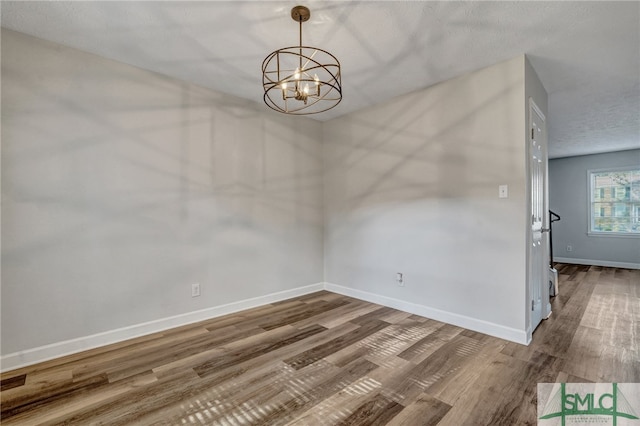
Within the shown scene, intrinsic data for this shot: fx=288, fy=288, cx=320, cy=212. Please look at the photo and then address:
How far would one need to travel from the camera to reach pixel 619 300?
3.55 m

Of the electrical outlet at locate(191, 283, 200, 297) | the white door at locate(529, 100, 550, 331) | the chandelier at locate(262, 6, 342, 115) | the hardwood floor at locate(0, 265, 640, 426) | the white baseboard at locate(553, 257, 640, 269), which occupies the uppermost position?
the chandelier at locate(262, 6, 342, 115)

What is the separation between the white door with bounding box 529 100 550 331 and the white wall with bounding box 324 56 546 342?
0.23 m

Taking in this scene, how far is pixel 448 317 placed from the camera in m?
2.84

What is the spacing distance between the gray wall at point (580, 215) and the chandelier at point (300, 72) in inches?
236

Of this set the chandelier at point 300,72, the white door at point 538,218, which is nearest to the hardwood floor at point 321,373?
the white door at point 538,218

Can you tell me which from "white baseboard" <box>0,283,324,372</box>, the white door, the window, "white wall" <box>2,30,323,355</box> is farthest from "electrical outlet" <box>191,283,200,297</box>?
the window

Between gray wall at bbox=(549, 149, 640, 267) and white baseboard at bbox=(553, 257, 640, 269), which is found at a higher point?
gray wall at bbox=(549, 149, 640, 267)

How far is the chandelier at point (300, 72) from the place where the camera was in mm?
1747

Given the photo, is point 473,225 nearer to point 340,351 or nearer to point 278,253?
point 340,351

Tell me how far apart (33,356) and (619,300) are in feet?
19.6

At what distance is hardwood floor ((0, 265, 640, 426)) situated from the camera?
1.58m

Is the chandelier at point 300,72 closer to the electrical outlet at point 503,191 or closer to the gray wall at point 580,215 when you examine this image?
the electrical outlet at point 503,191

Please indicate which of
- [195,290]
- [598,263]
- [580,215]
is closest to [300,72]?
[195,290]

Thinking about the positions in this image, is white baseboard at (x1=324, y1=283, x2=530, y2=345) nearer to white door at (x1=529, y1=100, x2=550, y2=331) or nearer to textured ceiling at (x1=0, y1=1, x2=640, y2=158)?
white door at (x1=529, y1=100, x2=550, y2=331)
